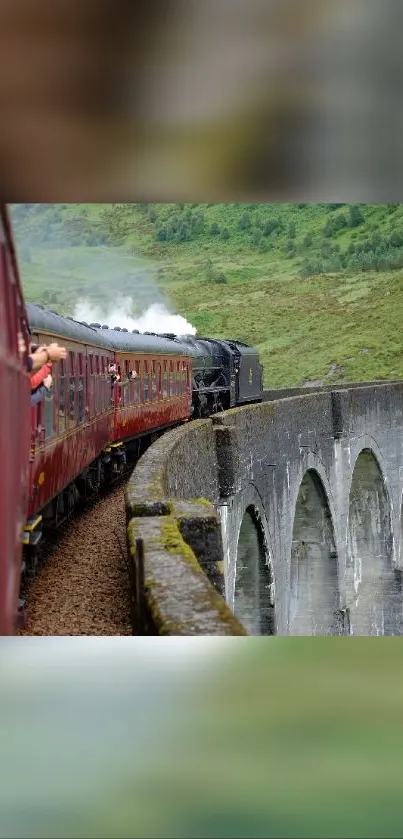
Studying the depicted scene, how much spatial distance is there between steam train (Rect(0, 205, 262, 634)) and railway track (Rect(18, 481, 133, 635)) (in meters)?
0.19


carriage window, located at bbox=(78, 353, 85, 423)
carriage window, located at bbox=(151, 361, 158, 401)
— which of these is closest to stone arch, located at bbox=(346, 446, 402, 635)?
carriage window, located at bbox=(151, 361, 158, 401)

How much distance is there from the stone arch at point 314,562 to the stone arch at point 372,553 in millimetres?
1762

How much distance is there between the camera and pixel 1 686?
275 inches

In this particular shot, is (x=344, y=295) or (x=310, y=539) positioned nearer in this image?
(x=310, y=539)

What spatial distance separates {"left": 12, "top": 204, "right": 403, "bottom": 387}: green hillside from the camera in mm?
18359

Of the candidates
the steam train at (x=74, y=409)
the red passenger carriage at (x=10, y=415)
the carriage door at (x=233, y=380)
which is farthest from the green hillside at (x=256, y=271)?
the red passenger carriage at (x=10, y=415)

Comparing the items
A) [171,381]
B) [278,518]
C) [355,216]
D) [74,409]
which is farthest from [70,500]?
[355,216]

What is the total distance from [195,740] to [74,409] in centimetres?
323

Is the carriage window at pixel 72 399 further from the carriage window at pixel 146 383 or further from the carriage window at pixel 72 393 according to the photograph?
the carriage window at pixel 146 383

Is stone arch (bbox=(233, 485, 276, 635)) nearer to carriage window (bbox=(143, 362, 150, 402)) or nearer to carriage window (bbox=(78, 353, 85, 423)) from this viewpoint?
carriage window (bbox=(143, 362, 150, 402))

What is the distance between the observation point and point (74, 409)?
8.55 metres
